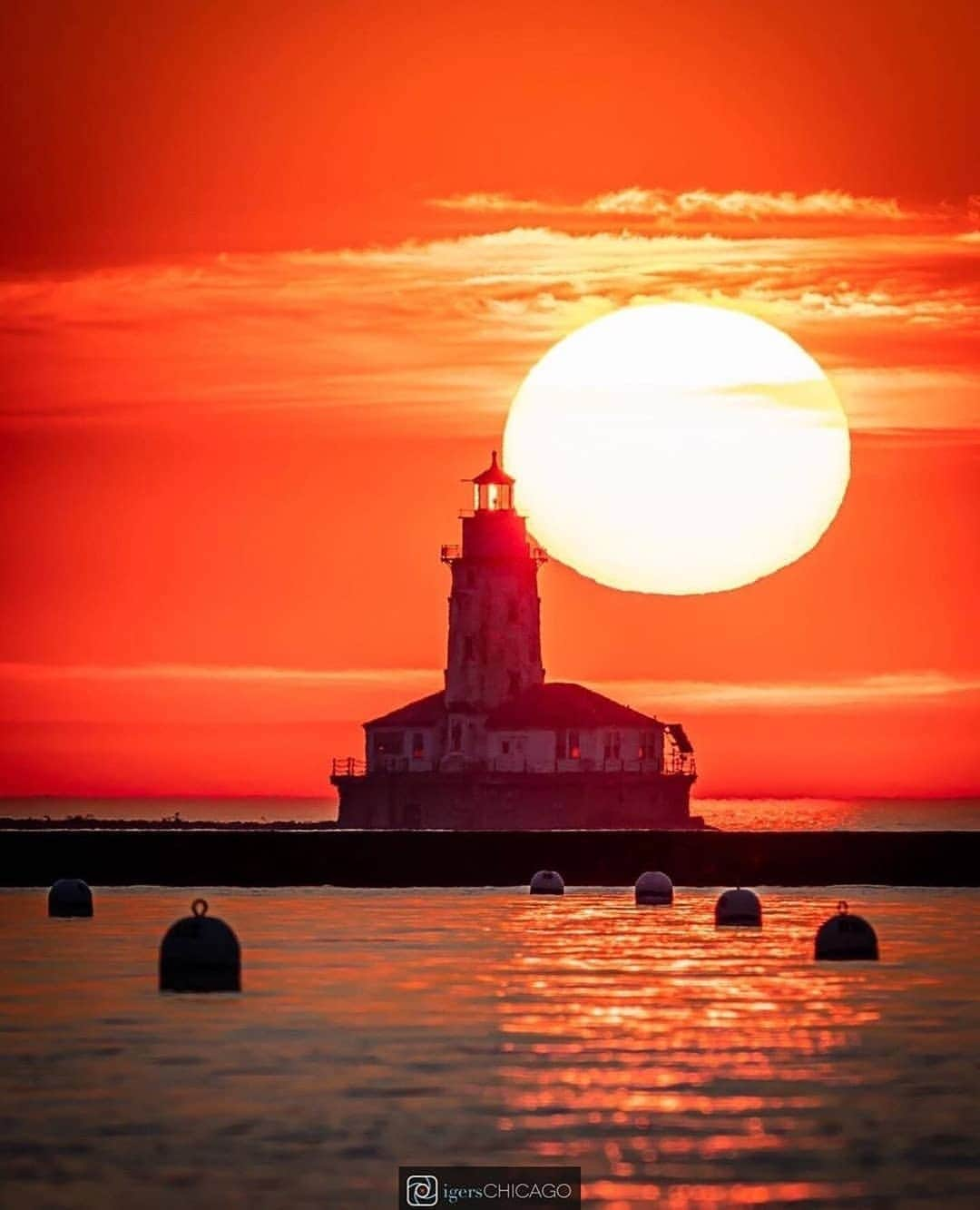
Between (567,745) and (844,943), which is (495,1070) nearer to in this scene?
(844,943)

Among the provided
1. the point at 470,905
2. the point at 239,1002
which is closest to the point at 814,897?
the point at 470,905

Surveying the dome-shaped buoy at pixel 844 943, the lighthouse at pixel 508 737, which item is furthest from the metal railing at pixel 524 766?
the dome-shaped buoy at pixel 844 943

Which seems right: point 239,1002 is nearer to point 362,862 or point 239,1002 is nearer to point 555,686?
point 362,862

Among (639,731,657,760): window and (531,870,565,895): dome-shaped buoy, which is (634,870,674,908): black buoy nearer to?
(531,870,565,895): dome-shaped buoy

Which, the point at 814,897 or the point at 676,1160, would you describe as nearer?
the point at 676,1160

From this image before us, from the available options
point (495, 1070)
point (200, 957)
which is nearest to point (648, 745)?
point (200, 957)

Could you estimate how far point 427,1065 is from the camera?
1554 inches

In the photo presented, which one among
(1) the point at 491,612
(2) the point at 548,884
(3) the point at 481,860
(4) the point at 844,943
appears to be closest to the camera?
(4) the point at 844,943

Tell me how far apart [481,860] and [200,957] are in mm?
59864

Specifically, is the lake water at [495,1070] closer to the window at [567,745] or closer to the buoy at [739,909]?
the buoy at [739,909]

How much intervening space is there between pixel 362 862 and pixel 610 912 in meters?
32.1

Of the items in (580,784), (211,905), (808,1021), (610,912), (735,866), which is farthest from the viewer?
(580,784)

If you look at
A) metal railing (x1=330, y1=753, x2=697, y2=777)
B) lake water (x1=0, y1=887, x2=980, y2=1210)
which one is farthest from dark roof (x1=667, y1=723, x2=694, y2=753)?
lake water (x1=0, y1=887, x2=980, y2=1210)

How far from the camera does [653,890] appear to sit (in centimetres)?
7969
